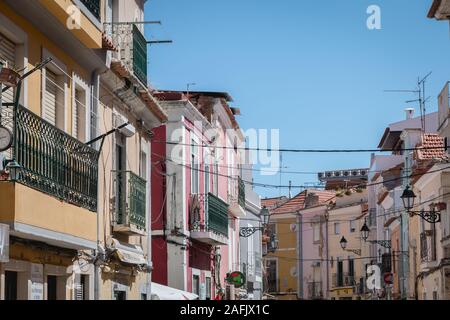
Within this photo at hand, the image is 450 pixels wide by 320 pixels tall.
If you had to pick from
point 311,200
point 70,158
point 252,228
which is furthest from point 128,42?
point 311,200

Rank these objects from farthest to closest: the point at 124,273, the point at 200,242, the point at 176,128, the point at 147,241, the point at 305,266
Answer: the point at 305,266, the point at 200,242, the point at 176,128, the point at 147,241, the point at 124,273

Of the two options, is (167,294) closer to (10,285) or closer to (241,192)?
(10,285)

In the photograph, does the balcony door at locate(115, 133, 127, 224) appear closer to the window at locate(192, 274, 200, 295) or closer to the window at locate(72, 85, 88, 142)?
the window at locate(72, 85, 88, 142)

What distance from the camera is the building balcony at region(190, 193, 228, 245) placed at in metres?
28.4

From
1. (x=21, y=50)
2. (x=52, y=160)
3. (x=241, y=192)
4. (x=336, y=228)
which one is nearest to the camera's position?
(x=21, y=50)

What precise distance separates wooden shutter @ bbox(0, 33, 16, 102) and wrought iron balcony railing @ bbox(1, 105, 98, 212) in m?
0.33

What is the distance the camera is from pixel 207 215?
29.1 m

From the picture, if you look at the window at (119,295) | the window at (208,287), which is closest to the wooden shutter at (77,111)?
the window at (119,295)

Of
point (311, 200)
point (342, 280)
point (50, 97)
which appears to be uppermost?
point (311, 200)

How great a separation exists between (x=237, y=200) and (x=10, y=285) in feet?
82.9

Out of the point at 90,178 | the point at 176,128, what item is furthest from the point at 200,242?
the point at 90,178
